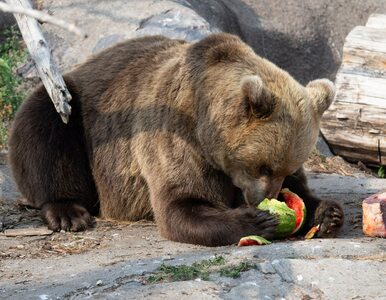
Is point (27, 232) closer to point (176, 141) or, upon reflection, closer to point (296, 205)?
point (176, 141)

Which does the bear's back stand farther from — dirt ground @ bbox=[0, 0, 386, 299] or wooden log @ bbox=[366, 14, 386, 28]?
wooden log @ bbox=[366, 14, 386, 28]

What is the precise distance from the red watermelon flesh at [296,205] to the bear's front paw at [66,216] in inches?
63.0

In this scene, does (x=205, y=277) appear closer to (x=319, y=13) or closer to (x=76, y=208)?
(x=76, y=208)

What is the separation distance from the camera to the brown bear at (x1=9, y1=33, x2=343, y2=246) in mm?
5617

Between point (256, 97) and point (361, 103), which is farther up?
point (256, 97)

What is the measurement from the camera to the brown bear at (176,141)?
5.62 metres

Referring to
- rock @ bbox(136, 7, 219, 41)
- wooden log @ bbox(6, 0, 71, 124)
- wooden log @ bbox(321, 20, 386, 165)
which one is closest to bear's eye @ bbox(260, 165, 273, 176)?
wooden log @ bbox(6, 0, 71, 124)

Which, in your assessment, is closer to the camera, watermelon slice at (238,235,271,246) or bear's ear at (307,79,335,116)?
watermelon slice at (238,235,271,246)

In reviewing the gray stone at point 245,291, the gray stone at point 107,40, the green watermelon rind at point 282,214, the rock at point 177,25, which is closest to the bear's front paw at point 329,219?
the green watermelon rind at point 282,214

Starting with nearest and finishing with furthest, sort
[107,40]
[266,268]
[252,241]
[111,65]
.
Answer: [266,268] → [252,241] → [111,65] → [107,40]

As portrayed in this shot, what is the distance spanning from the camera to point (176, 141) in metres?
6.09

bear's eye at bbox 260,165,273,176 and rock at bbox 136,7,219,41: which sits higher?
rock at bbox 136,7,219,41

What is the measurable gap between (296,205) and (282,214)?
0.37 m

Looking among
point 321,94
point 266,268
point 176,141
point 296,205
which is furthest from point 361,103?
point 266,268
